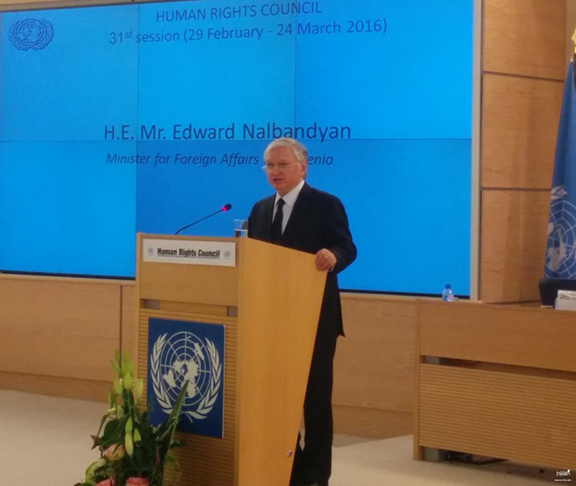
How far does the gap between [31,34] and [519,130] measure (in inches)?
141

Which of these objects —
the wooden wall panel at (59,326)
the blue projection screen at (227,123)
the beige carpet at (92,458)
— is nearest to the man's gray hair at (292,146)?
the beige carpet at (92,458)

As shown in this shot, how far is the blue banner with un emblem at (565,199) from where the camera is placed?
6.06 metres

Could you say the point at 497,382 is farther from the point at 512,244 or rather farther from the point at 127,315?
the point at 127,315

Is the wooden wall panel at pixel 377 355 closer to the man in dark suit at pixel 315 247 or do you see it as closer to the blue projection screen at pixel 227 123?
the blue projection screen at pixel 227 123

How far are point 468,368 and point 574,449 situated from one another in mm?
663

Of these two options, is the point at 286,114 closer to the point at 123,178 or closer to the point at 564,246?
the point at 123,178

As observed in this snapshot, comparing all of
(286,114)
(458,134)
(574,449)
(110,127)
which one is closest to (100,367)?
(110,127)

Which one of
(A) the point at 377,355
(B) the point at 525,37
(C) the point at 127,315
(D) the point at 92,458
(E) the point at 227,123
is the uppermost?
Answer: (B) the point at 525,37

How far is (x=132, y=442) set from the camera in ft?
12.3

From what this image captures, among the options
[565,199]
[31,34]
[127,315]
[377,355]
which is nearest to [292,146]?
[565,199]

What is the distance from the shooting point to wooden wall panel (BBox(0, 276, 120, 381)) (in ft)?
24.6

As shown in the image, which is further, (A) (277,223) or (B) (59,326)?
(B) (59,326)

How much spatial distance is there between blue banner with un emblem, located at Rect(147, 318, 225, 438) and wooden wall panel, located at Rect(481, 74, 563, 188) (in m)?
2.69

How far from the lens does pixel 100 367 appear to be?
7.51 m
